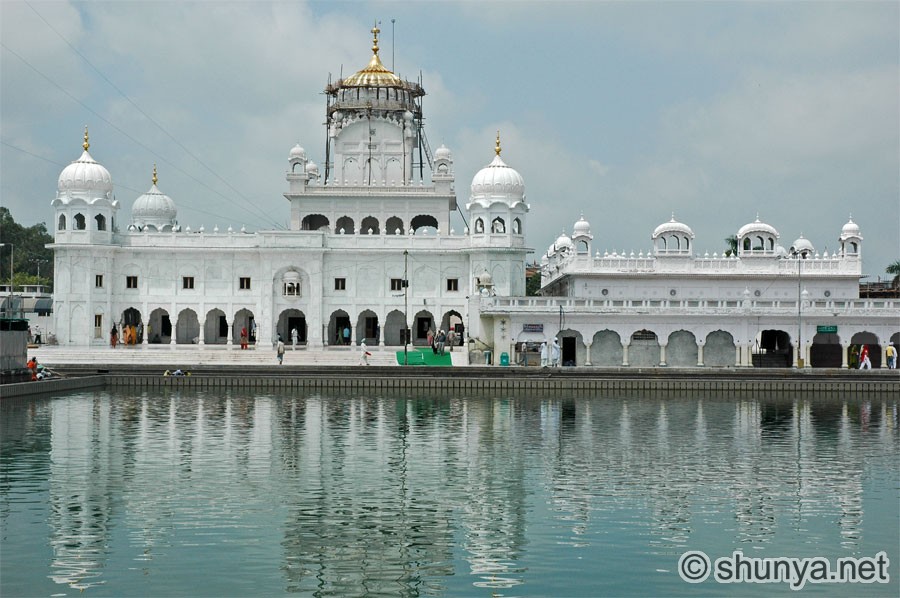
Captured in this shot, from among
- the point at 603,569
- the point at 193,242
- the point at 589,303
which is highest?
the point at 193,242

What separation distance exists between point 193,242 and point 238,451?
31721mm

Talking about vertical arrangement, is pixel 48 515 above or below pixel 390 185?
below

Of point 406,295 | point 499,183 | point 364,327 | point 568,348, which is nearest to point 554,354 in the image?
point 568,348

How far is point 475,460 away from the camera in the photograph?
2453 cm

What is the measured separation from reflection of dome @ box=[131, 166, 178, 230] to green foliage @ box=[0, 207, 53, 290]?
31.5m

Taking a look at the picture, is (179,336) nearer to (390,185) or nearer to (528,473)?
(390,185)

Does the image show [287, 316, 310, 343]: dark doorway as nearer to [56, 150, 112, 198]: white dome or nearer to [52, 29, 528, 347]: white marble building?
[52, 29, 528, 347]: white marble building

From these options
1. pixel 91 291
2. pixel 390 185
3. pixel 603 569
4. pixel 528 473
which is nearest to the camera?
pixel 603 569

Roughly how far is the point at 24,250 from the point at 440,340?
6277cm

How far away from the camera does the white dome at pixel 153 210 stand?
6531 cm

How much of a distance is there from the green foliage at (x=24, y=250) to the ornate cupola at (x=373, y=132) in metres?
43.2

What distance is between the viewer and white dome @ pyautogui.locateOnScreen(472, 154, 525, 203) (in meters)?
→ 55.0

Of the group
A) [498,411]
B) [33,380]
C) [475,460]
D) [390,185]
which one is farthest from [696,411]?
[390,185]

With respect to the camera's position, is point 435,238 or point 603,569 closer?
point 603,569
